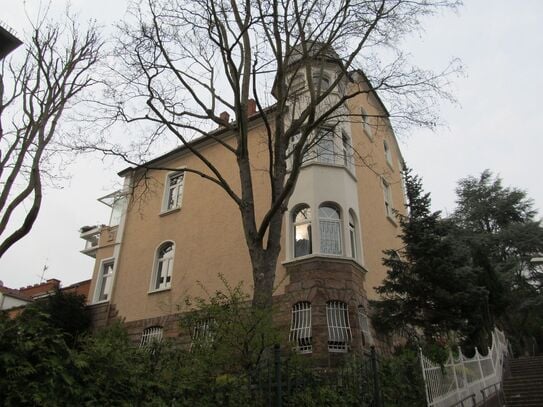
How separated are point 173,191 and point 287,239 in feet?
26.2

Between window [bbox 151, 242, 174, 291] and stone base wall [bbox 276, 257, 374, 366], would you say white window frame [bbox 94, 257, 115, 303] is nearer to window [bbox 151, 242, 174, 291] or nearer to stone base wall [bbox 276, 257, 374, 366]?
window [bbox 151, 242, 174, 291]

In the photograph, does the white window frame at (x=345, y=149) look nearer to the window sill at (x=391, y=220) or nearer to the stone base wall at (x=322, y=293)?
the window sill at (x=391, y=220)

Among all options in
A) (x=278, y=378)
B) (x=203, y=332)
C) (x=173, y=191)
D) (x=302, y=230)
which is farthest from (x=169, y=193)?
(x=278, y=378)

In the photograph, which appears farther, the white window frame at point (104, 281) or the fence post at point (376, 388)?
the white window frame at point (104, 281)

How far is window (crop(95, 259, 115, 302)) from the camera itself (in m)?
19.9

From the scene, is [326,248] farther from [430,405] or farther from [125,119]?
[125,119]

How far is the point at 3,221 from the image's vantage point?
37.9 ft

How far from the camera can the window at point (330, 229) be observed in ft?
47.0

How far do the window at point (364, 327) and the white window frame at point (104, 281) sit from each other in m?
11.4

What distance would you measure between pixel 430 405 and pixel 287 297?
5545 mm

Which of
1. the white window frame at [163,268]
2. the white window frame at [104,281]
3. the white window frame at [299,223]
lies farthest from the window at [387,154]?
the white window frame at [104,281]

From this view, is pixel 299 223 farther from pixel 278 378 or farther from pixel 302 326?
pixel 278 378

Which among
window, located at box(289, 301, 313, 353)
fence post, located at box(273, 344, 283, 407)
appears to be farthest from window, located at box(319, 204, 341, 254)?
fence post, located at box(273, 344, 283, 407)

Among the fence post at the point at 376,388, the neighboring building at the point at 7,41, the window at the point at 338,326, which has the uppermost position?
the neighboring building at the point at 7,41
